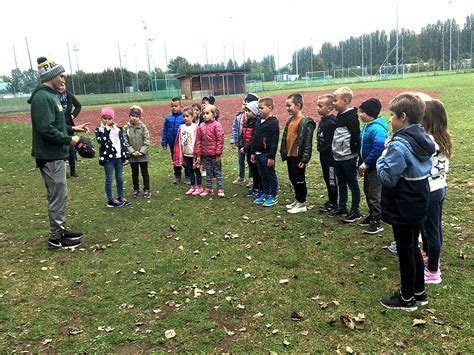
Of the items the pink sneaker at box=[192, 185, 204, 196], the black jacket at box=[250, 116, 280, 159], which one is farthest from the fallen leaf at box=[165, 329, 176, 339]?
the pink sneaker at box=[192, 185, 204, 196]

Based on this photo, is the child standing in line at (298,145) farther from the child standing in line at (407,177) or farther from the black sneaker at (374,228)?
the child standing in line at (407,177)

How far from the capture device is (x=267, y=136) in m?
8.05

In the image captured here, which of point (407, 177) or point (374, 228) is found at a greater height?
point (407, 177)

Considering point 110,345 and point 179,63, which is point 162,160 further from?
point 179,63

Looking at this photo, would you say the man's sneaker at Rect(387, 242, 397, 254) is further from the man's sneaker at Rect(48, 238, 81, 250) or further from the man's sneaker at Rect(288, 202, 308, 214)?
the man's sneaker at Rect(48, 238, 81, 250)

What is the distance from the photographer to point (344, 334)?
4.03 meters

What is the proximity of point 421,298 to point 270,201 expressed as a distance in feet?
13.7

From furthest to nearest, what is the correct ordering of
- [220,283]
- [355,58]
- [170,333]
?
[355,58]
[220,283]
[170,333]

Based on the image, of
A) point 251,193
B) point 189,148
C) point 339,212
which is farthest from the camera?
point 189,148

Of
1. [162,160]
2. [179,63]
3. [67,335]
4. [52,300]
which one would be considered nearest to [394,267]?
[67,335]

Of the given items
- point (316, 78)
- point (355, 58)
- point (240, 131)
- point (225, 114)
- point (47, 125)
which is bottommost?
point (225, 114)

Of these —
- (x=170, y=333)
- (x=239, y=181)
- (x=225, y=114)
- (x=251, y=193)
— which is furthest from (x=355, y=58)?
(x=170, y=333)

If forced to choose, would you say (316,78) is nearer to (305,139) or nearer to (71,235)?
(305,139)

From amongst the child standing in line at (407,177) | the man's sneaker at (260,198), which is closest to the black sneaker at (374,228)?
the child standing in line at (407,177)
